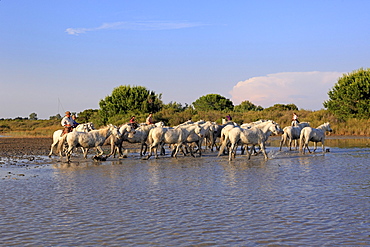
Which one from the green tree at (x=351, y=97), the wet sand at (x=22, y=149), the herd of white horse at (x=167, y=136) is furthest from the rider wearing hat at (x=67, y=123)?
the green tree at (x=351, y=97)

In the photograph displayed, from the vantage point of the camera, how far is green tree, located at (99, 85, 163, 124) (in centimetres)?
7031

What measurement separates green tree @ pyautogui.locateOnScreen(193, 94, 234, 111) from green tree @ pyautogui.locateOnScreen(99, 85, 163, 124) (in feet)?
96.6

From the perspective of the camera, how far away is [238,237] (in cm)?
709

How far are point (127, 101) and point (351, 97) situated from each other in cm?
3356

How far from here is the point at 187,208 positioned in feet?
30.6

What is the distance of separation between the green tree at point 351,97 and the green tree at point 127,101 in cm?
2693

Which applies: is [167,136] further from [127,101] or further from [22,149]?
[127,101]

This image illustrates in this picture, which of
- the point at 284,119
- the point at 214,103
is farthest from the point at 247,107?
the point at 284,119

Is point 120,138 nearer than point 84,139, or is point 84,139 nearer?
point 84,139

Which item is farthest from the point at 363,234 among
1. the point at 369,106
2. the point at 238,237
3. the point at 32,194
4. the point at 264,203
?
the point at 369,106

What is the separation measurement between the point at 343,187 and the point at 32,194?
8.08m

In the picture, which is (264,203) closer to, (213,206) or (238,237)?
(213,206)

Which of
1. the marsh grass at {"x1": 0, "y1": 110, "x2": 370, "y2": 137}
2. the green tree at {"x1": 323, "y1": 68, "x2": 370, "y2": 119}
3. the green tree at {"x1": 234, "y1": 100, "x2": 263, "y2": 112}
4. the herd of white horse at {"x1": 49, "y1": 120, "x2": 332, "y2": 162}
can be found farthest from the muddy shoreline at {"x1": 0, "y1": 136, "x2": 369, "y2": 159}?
the green tree at {"x1": 234, "y1": 100, "x2": 263, "y2": 112}

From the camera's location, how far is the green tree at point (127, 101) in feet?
231
